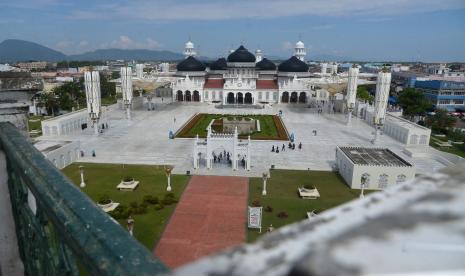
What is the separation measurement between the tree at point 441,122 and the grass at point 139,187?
23534 mm

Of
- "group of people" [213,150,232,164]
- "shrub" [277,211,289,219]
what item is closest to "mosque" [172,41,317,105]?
"group of people" [213,150,232,164]

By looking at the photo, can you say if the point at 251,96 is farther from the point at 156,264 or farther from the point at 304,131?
the point at 156,264

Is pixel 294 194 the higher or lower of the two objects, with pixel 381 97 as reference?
lower

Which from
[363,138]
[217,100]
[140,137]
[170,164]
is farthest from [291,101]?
[170,164]

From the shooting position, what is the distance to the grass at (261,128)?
2534cm

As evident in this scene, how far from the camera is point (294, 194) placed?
→ 48.0 feet

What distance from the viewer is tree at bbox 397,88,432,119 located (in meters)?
33.9

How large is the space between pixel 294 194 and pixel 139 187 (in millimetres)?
6752

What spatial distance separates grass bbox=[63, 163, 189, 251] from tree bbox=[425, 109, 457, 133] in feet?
77.2

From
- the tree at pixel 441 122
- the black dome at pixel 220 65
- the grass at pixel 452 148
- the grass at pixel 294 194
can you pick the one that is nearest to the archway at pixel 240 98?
the black dome at pixel 220 65

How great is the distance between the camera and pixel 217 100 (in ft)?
145

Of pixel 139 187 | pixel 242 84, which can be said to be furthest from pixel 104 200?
pixel 242 84

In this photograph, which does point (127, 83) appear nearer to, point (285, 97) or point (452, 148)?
point (285, 97)

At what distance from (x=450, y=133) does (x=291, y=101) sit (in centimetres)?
1987
